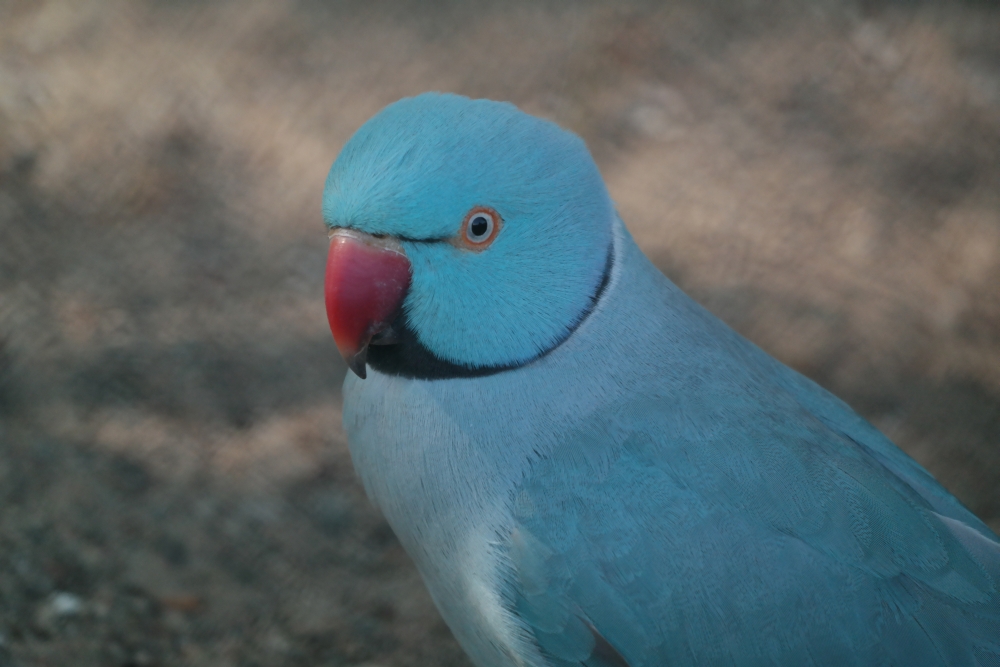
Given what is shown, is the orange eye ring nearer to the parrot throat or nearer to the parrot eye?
the parrot eye

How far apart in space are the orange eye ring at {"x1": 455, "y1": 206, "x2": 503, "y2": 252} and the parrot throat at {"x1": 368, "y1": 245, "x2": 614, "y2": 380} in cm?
22

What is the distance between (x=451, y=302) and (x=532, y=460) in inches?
14.2

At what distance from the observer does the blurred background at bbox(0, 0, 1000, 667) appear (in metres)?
2.46

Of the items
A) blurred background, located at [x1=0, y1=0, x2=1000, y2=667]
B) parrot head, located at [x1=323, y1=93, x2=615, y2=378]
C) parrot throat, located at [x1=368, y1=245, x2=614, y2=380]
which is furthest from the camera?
blurred background, located at [x1=0, y1=0, x2=1000, y2=667]

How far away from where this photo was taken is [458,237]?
5.03ft

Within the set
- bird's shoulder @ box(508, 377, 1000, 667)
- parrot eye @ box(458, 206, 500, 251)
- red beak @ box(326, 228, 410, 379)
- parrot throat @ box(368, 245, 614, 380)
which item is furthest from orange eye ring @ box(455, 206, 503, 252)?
bird's shoulder @ box(508, 377, 1000, 667)

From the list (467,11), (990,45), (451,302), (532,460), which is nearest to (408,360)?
(451,302)

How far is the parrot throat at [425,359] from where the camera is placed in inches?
65.6

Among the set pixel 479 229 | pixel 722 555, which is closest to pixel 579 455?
pixel 722 555

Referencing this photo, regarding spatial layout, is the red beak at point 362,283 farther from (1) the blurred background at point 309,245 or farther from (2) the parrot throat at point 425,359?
(1) the blurred background at point 309,245

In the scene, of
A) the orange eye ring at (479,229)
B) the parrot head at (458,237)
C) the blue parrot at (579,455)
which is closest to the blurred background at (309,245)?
the blue parrot at (579,455)

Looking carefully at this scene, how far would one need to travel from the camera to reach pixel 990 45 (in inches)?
145

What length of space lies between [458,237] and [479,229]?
5 centimetres

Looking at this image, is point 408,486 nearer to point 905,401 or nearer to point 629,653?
point 629,653
